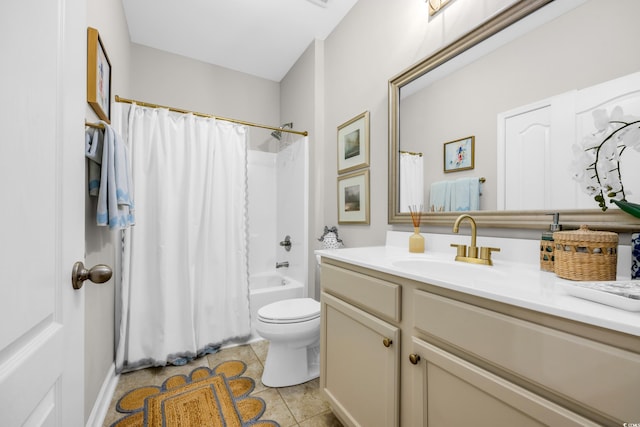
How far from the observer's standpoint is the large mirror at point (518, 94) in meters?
0.85

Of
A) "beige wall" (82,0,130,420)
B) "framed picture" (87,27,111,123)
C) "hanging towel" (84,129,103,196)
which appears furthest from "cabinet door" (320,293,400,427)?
"framed picture" (87,27,111,123)

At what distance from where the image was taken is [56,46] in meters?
0.54

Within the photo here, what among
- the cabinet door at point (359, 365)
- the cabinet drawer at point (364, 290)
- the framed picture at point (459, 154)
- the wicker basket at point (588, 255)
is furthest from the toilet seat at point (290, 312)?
the wicker basket at point (588, 255)

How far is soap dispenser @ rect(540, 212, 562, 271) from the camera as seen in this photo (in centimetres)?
88

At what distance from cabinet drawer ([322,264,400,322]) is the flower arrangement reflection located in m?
0.65

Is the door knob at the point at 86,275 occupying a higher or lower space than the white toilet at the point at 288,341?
higher

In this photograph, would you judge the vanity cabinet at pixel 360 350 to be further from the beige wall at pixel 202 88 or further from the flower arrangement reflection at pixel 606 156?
the beige wall at pixel 202 88

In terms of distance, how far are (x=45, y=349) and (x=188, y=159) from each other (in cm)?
175

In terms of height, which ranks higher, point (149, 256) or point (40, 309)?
point (40, 309)

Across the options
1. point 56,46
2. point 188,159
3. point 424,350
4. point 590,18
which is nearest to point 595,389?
point 424,350

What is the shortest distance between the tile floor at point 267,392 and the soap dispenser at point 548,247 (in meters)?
1.20

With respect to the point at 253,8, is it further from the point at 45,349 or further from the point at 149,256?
the point at 45,349

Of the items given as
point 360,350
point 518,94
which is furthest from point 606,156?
point 360,350

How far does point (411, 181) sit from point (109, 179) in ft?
4.94
